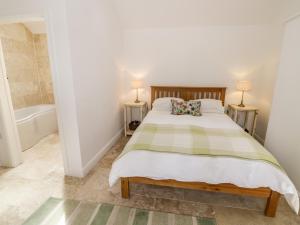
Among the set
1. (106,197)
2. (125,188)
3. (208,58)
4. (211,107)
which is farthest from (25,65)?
(211,107)

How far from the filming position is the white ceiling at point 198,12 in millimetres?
2908

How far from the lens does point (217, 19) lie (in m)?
3.21

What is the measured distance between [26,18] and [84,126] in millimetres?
1386

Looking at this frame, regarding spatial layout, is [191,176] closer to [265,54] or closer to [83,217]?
[83,217]

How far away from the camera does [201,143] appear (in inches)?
75.6

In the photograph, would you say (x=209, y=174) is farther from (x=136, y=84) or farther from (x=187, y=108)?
(x=136, y=84)

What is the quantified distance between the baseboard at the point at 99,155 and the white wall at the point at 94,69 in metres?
0.05

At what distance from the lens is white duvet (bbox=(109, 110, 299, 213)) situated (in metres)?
1.57

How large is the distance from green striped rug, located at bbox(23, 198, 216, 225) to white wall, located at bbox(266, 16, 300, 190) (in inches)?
49.5

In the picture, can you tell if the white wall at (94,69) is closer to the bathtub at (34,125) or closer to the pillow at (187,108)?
the pillow at (187,108)

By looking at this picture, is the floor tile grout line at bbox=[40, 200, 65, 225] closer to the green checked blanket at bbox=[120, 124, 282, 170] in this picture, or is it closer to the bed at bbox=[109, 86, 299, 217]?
the bed at bbox=[109, 86, 299, 217]

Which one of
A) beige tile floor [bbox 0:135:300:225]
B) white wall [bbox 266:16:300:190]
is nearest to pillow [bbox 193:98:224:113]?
white wall [bbox 266:16:300:190]

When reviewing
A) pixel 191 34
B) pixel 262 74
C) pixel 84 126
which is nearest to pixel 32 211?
pixel 84 126

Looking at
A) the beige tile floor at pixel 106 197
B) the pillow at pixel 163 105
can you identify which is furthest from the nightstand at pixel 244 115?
the beige tile floor at pixel 106 197
